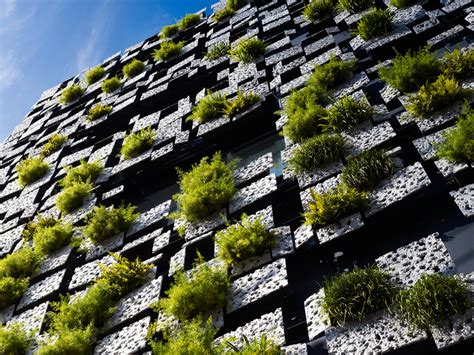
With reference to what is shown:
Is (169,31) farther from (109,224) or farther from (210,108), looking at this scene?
(109,224)

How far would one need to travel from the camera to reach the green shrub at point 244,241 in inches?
182

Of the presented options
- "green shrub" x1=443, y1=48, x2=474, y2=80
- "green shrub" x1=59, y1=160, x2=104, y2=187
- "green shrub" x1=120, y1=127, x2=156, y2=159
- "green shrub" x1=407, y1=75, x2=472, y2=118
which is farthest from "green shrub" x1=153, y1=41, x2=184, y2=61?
"green shrub" x1=407, y1=75, x2=472, y2=118

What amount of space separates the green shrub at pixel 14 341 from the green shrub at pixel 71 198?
6.93 ft

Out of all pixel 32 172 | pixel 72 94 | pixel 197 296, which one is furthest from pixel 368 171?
pixel 72 94

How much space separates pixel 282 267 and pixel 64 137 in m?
6.55

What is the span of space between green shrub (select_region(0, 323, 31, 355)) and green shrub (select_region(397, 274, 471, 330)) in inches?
143

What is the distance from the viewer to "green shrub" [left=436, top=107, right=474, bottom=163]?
4.05 meters

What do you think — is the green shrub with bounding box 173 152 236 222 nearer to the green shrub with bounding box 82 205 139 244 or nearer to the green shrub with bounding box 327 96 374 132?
the green shrub with bounding box 82 205 139 244

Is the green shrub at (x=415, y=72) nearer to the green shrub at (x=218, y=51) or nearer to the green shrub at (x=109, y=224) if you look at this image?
the green shrub at (x=109, y=224)

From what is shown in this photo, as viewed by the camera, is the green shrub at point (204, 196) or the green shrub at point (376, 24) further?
the green shrub at point (376, 24)

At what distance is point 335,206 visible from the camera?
4.41 m

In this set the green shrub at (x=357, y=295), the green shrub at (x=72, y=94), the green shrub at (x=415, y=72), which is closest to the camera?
the green shrub at (x=357, y=295)

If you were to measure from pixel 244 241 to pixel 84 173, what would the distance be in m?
3.75

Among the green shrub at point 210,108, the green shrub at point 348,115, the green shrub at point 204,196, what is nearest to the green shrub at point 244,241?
the green shrub at point 204,196
